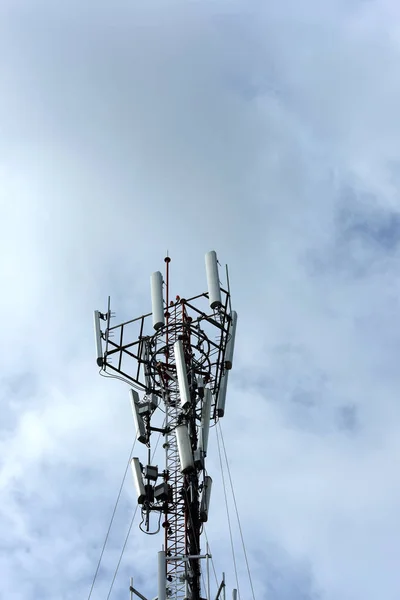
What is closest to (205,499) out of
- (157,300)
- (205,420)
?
(205,420)

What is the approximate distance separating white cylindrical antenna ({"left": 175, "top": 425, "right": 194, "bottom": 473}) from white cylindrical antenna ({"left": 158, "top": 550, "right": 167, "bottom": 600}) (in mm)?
3413

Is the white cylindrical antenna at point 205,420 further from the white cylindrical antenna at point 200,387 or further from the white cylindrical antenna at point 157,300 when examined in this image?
the white cylindrical antenna at point 157,300

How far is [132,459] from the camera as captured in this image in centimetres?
3531

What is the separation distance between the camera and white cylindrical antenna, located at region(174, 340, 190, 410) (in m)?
34.1

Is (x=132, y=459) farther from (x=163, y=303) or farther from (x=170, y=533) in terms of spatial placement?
(x=163, y=303)

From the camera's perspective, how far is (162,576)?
103 feet

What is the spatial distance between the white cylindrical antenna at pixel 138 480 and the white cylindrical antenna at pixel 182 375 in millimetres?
3248

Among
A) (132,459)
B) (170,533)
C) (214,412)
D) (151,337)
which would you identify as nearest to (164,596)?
(170,533)

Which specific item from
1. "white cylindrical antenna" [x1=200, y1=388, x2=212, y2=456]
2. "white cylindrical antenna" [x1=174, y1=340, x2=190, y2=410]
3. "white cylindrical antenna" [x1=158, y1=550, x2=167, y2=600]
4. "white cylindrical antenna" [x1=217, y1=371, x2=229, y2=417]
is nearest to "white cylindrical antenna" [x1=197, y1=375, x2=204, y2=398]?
"white cylindrical antenna" [x1=200, y1=388, x2=212, y2=456]

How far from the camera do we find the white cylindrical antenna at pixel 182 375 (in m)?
34.1

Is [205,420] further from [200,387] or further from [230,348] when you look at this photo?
[230,348]

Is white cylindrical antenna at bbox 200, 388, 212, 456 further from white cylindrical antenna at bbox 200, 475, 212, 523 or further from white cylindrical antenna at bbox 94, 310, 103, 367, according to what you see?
white cylindrical antenna at bbox 94, 310, 103, 367

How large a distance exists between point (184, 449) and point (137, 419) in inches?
156

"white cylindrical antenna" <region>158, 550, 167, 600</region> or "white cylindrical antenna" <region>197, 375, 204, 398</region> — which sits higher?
"white cylindrical antenna" <region>197, 375, 204, 398</region>
